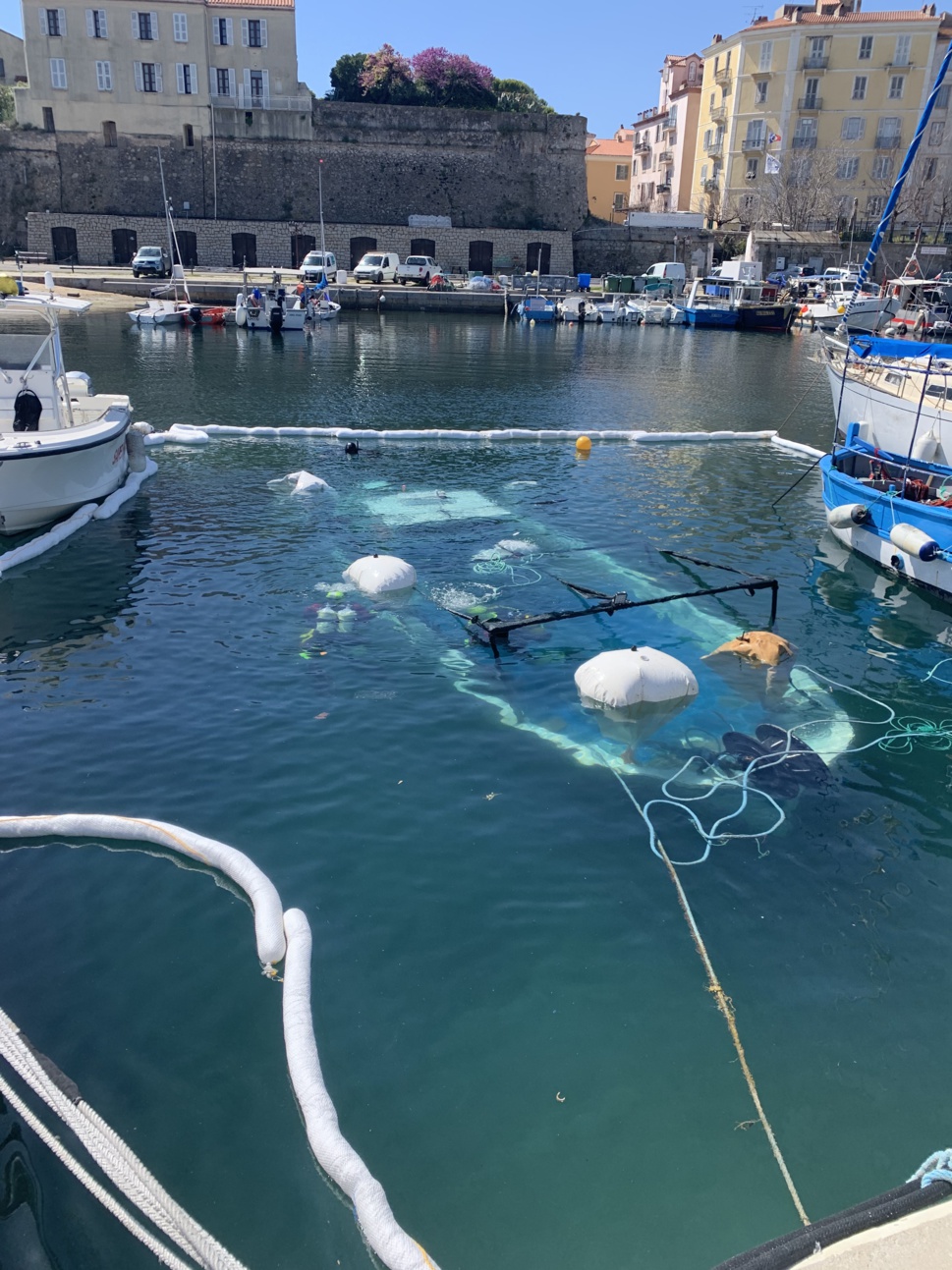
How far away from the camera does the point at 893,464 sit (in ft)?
57.7

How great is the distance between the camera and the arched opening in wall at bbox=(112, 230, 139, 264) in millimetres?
61031

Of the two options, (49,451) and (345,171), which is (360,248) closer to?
Answer: (345,171)

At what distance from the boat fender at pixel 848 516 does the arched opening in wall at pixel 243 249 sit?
5510cm

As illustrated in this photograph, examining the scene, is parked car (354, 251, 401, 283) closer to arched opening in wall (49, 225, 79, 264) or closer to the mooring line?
arched opening in wall (49, 225, 79, 264)

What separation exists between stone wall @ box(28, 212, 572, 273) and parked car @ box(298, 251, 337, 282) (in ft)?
14.7

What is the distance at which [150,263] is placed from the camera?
184ft

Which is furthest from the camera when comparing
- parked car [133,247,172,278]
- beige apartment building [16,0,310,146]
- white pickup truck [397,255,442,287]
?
white pickup truck [397,255,442,287]

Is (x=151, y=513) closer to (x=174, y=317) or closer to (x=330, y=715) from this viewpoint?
(x=330, y=715)

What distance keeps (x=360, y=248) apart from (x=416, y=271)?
7668mm

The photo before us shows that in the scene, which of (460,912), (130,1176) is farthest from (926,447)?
(130,1176)

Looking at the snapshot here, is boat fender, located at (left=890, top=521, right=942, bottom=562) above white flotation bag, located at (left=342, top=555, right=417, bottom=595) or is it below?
above

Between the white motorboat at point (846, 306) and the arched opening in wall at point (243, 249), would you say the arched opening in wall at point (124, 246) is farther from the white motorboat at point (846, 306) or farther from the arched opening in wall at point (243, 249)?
the white motorboat at point (846, 306)

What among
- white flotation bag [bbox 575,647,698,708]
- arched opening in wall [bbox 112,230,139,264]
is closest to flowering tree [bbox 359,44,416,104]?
arched opening in wall [bbox 112,230,139,264]

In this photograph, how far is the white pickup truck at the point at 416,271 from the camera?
2362 inches
